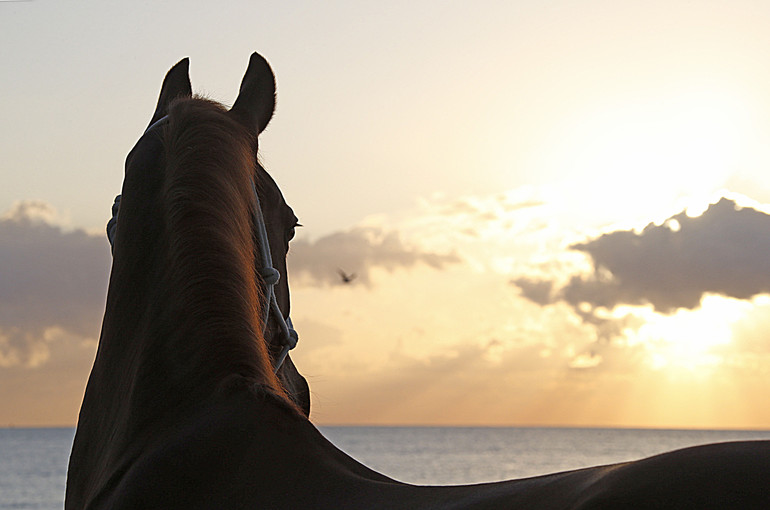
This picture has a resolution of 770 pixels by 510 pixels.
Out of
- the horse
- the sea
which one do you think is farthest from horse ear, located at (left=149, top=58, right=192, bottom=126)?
the sea

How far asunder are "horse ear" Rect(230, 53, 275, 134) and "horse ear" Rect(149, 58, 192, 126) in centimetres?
24

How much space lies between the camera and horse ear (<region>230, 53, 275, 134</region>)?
8.26 feet

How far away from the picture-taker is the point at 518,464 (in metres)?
67.9

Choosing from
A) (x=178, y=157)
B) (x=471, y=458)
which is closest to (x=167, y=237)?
(x=178, y=157)

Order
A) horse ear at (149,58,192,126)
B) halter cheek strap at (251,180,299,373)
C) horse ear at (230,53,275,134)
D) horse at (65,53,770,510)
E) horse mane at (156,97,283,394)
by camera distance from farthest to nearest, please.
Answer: horse ear at (149,58,192,126) < horse ear at (230,53,275,134) < halter cheek strap at (251,180,299,373) < horse mane at (156,97,283,394) < horse at (65,53,770,510)

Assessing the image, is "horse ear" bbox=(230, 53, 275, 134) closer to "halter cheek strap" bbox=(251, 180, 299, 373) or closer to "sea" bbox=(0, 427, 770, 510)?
"halter cheek strap" bbox=(251, 180, 299, 373)

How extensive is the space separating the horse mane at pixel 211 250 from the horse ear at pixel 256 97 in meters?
0.16

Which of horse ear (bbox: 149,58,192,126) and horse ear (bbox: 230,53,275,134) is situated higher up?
horse ear (bbox: 149,58,192,126)

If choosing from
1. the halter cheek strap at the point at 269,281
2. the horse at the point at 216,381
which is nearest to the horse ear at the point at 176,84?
the horse at the point at 216,381

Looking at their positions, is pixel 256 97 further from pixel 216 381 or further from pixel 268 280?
pixel 216 381

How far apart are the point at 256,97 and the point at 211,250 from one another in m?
0.74

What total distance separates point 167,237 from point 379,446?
94.4 meters

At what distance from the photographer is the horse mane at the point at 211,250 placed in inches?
75.7

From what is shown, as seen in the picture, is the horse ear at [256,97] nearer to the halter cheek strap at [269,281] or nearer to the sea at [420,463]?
the halter cheek strap at [269,281]
